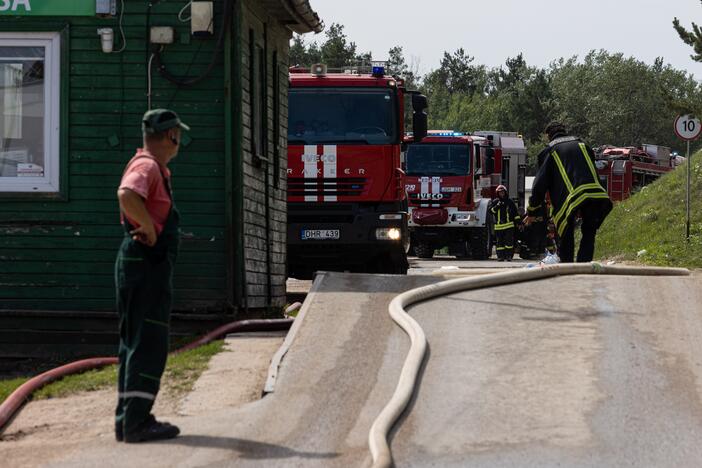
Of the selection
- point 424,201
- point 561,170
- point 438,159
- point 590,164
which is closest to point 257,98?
point 561,170

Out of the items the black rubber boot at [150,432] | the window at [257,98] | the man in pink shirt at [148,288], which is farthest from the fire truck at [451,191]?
the black rubber boot at [150,432]

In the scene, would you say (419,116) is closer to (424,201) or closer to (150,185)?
(150,185)

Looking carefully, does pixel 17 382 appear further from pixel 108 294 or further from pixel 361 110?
pixel 361 110

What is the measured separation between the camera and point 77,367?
1042cm

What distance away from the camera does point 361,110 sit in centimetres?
1867

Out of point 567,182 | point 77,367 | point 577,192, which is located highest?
point 567,182

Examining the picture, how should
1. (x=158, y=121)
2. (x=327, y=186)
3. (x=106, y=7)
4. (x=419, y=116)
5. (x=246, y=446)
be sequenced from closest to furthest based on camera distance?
(x=246, y=446) → (x=158, y=121) → (x=106, y=7) → (x=419, y=116) → (x=327, y=186)

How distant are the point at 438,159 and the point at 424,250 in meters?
3.51

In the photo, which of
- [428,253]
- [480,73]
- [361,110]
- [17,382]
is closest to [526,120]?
[480,73]

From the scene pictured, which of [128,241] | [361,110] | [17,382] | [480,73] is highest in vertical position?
[480,73]

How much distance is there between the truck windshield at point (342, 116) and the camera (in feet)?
61.1

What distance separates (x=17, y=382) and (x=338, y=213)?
8221mm

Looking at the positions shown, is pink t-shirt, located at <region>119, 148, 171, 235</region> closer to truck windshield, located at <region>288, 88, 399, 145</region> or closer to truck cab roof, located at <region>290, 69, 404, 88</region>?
truck windshield, located at <region>288, 88, 399, 145</region>

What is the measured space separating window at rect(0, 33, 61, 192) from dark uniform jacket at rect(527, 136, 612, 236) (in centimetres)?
514
